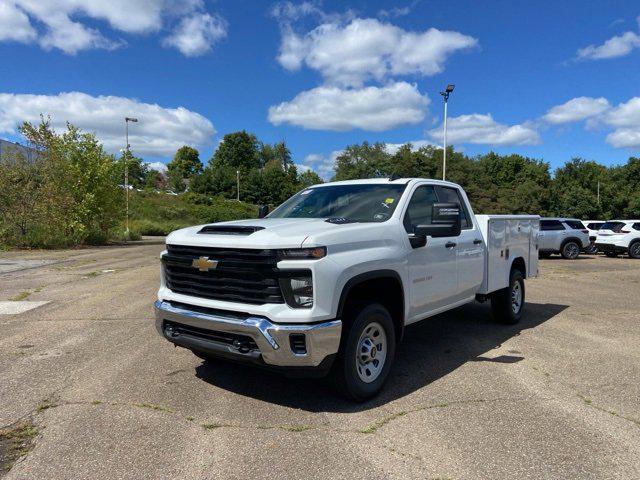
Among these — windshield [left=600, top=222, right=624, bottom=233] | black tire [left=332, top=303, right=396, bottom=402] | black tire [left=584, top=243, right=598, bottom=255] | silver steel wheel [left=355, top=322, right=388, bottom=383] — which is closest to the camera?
black tire [left=332, top=303, right=396, bottom=402]

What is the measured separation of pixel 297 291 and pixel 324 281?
0.72ft

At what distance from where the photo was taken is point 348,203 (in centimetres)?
533

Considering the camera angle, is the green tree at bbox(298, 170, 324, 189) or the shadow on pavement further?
the green tree at bbox(298, 170, 324, 189)

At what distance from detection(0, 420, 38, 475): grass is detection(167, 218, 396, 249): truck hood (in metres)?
1.82

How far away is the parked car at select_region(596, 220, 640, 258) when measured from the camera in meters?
21.2

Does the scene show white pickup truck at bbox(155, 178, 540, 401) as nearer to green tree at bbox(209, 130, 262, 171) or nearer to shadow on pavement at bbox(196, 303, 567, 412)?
shadow on pavement at bbox(196, 303, 567, 412)

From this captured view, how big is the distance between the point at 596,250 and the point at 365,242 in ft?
74.1

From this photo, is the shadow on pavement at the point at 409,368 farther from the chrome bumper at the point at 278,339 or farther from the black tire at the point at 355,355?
the chrome bumper at the point at 278,339

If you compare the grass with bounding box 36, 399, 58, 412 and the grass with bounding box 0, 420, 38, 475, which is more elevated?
the grass with bounding box 36, 399, 58, 412

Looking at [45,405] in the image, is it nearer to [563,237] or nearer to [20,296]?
[20,296]

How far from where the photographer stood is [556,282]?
1277 cm

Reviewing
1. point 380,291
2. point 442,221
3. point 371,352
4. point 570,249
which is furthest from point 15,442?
point 570,249

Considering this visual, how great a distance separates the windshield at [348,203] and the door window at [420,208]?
175 mm

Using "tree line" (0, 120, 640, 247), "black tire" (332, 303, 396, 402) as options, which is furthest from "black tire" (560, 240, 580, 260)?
"black tire" (332, 303, 396, 402)
